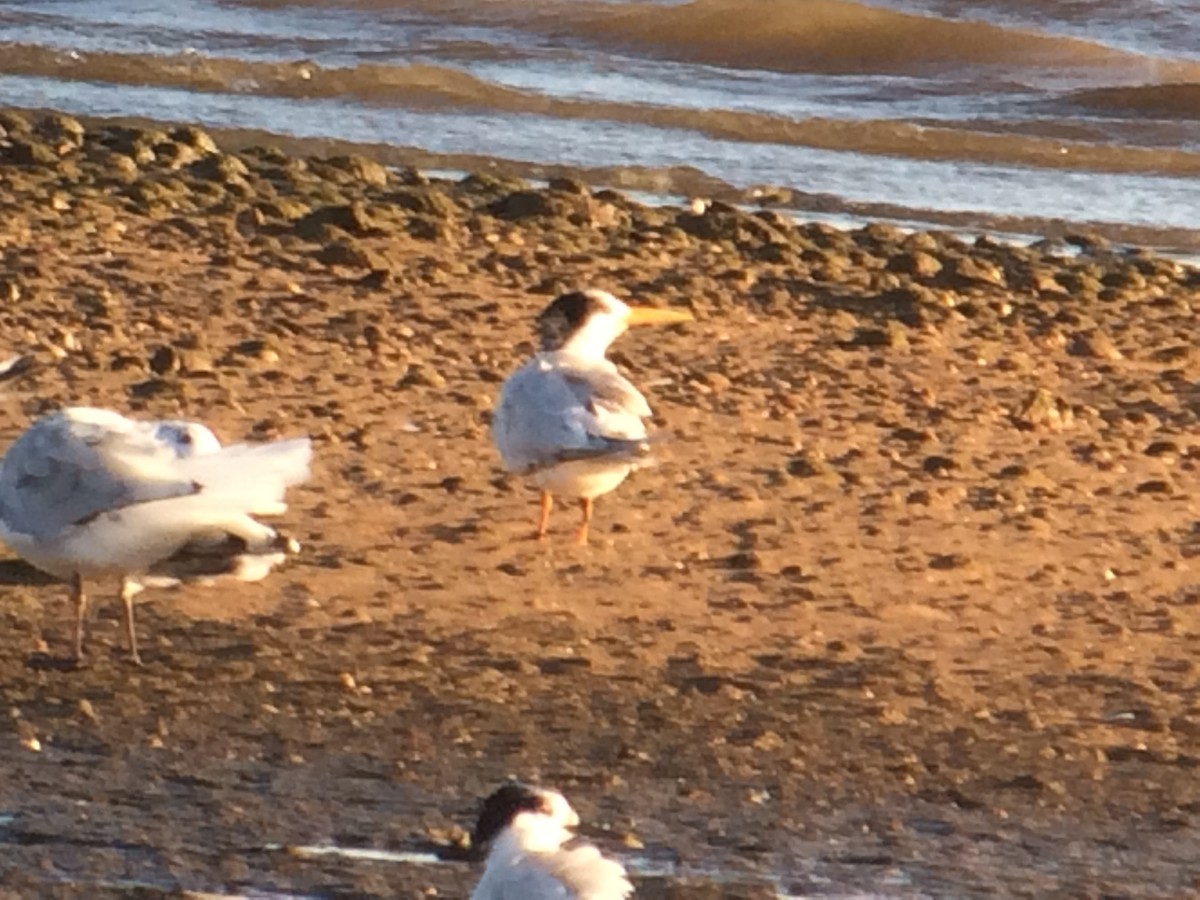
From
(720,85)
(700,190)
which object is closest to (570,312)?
A: (700,190)

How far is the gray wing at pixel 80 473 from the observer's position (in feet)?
18.6

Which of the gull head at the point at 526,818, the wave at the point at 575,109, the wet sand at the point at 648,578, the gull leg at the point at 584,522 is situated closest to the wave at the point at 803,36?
the wave at the point at 575,109

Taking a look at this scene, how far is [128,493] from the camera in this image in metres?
5.66

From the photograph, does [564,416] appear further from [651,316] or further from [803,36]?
[803,36]

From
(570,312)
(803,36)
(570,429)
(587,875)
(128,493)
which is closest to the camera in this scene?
(587,875)

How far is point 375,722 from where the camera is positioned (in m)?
5.51

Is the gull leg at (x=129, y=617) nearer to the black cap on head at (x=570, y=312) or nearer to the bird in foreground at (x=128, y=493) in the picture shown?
the bird in foreground at (x=128, y=493)

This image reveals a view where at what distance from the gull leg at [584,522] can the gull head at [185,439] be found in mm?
1327

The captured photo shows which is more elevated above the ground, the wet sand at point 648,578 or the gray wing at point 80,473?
the gray wing at point 80,473

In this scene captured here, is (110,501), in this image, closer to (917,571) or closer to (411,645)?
(411,645)

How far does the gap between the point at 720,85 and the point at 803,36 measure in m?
1.73

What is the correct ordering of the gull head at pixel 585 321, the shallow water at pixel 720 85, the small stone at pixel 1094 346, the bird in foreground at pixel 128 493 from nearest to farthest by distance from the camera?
the bird in foreground at pixel 128 493 → the gull head at pixel 585 321 → the small stone at pixel 1094 346 → the shallow water at pixel 720 85

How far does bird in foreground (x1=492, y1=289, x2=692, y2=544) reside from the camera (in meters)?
6.96

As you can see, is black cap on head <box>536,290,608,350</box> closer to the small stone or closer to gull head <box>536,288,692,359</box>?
gull head <box>536,288,692,359</box>
